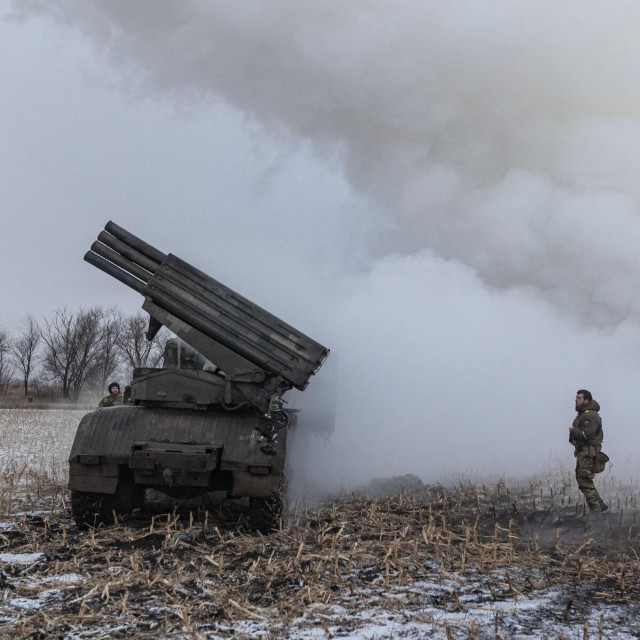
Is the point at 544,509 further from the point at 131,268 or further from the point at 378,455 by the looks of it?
the point at 378,455

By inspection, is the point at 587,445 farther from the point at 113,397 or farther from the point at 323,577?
the point at 113,397

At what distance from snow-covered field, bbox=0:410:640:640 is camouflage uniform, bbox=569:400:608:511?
61 cm

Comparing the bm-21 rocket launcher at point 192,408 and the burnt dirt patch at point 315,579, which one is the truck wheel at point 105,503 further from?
the burnt dirt patch at point 315,579

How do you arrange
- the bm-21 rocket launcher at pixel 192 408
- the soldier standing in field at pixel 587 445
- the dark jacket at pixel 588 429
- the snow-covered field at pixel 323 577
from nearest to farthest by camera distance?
1. the snow-covered field at pixel 323 577
2. the bm-21 rocket launcher at pixel 192 408
3. the soldier standing in field at pixel 587 445
4. the dark jacket at pixel 588 429

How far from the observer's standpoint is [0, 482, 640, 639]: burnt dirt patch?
455cm

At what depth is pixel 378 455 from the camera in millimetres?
18031

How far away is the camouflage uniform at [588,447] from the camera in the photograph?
362 inches

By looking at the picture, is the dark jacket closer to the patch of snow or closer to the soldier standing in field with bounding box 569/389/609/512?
the soldier standing in field with bounding box 569/389/609/512

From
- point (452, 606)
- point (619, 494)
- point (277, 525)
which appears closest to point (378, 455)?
point (619, 494)

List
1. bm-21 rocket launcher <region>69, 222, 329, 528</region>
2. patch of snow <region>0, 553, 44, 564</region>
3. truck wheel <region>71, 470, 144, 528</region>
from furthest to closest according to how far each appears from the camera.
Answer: truck wheel <region>71, 470, 144, 528</region> → bm-21 rocket launcher <region>69, 222, 329, 528</region> → patch of snow <region>0, 553, 44, 564</region>

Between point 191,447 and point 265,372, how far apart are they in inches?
47.1

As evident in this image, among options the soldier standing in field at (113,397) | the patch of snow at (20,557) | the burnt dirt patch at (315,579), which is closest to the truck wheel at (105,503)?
the burnt dirt patch at (315,579)

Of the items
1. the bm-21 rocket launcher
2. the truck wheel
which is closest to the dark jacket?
the bm-21 rocket launcher

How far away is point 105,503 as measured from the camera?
25.0 feet
